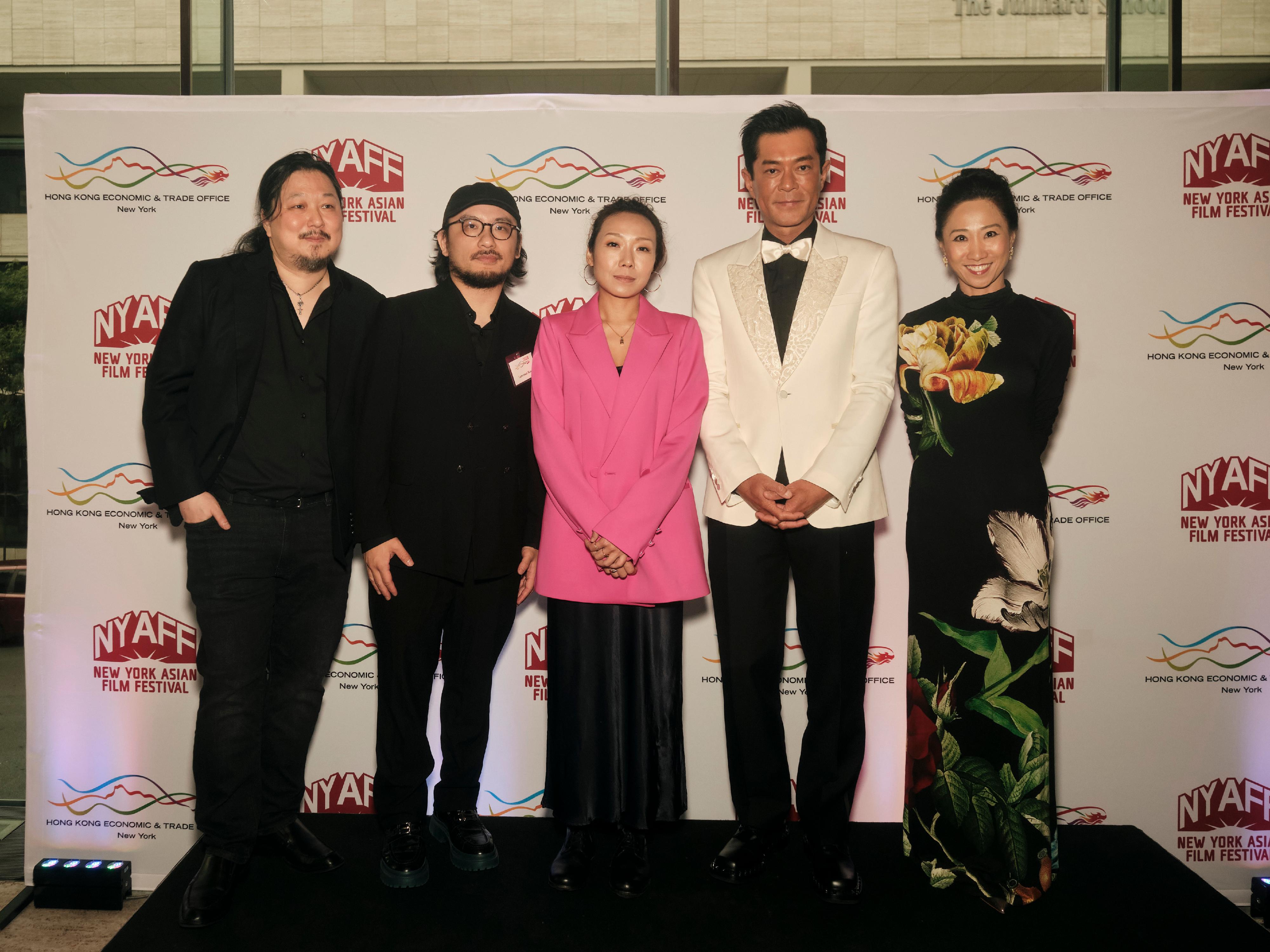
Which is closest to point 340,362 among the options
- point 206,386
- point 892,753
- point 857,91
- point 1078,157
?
point 206,386

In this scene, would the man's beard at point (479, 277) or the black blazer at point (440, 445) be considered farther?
the man's beard at point (479, 277)

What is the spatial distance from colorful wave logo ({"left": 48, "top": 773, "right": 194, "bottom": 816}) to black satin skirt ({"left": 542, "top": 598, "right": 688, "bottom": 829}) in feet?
5.15

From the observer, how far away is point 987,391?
2.25 m

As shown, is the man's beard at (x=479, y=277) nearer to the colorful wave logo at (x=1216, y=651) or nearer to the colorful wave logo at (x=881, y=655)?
the colorful wave logo at (x=881, y=655)

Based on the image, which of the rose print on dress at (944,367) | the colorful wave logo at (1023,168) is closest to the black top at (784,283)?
the rose print on dress at (944,367)

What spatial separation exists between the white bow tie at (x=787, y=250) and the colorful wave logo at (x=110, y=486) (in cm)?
217

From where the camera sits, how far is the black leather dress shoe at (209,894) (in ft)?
6.55

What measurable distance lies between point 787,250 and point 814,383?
39cm

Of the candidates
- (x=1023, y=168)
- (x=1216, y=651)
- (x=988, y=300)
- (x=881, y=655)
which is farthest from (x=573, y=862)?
(x=1023, y=168)

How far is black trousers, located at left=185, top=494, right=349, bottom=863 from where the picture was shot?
2154 mm

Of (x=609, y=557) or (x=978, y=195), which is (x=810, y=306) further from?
(x=609, y=557)

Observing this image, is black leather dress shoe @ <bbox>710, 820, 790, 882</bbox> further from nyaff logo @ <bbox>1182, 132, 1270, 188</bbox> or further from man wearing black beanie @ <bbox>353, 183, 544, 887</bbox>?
nyaff logo @ <bbox>1182, 132, 1270, 188</bbox>

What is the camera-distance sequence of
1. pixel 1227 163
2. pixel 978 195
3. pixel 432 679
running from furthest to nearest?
1. pixel 1227 163
2. pixel 978 195
3. pixel 432 679

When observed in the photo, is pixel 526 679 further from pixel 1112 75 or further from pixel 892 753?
pixel 1112 75
